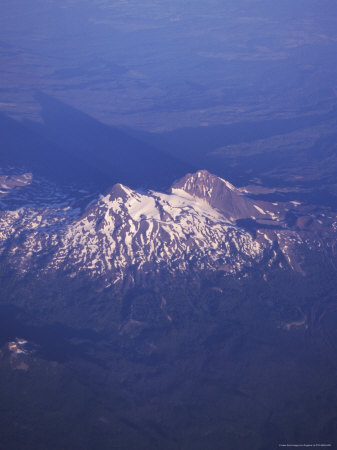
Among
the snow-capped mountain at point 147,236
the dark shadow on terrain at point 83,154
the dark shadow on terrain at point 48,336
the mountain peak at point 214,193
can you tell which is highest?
the dark shadow on terrain at point 83,154

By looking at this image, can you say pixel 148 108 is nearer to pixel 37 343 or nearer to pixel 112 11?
pixel 37 343

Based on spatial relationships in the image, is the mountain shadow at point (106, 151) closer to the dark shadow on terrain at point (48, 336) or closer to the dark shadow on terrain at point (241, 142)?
the dark shadow on terrain at point (241, 142)

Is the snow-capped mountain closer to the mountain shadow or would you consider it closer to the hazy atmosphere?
the hazy atmosphere

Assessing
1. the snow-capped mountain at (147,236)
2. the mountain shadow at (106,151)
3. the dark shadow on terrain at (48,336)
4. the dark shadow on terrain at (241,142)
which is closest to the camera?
the dark shadow on terrain at (48,336)

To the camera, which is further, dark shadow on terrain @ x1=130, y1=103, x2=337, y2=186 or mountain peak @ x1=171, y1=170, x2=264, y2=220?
dark shadow on terrain @ x1=130, y1=103, x2=337, y2=186

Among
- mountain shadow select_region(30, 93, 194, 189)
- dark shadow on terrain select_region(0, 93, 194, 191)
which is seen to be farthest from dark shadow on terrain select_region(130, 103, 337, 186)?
dark shadow on terrain select_region(0, 93, 194, 191)

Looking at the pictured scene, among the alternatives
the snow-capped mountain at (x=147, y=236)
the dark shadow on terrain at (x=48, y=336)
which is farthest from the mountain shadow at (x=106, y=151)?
the dark shadow on terrain at (x=48, y=336)

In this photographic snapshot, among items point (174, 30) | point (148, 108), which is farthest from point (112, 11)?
point (148, 108)

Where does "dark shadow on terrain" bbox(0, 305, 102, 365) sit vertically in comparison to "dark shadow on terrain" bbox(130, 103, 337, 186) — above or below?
below

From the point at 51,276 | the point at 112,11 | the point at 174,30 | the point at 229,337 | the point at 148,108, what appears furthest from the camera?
the point at 112,11
